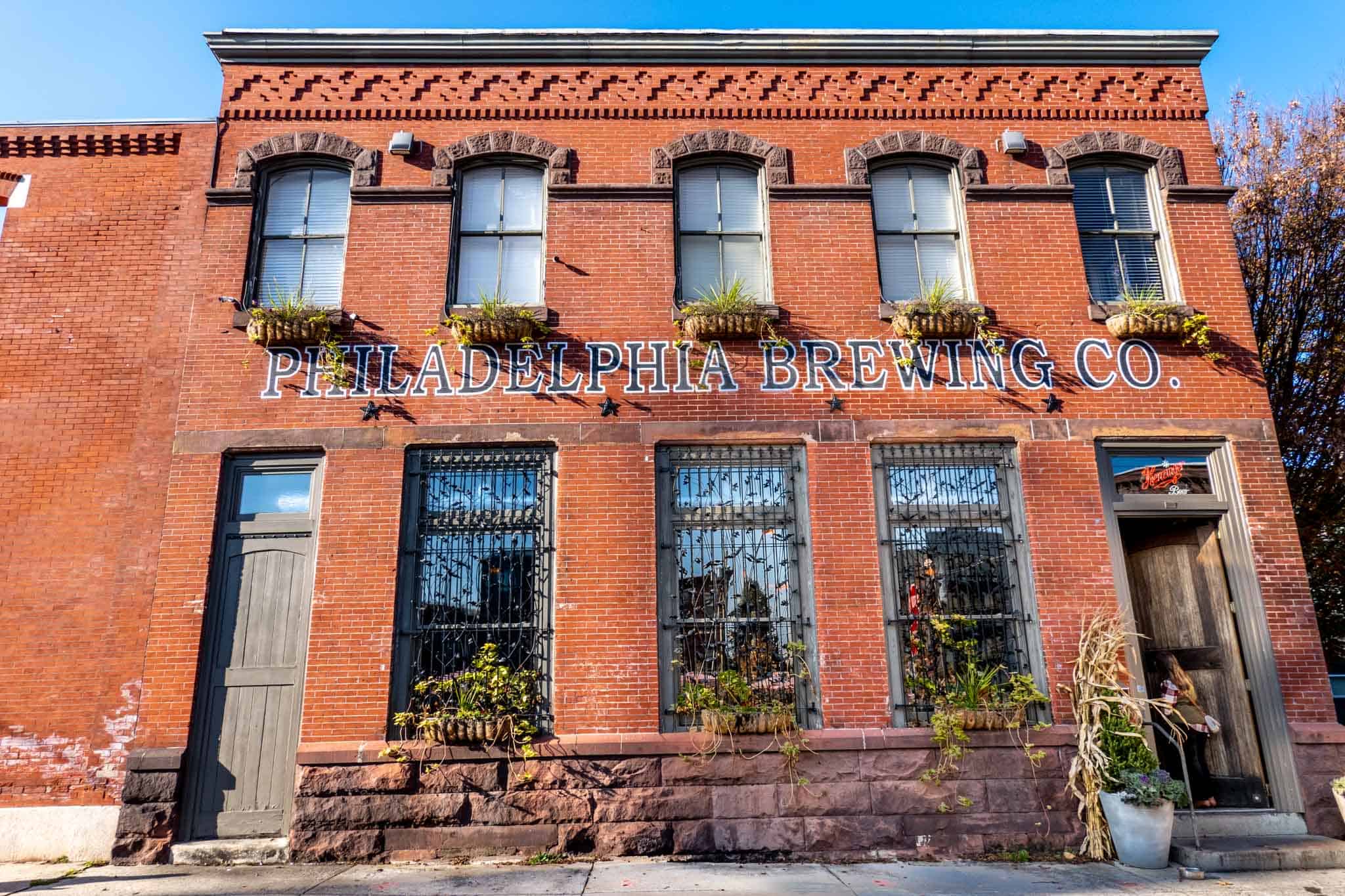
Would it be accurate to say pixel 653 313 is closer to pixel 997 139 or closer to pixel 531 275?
pixel 531 275

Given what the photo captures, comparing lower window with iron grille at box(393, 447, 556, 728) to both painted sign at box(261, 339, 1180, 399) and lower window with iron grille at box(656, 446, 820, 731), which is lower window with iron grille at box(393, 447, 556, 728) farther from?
lower window with iron grille at box(656, 446, 820, 731)

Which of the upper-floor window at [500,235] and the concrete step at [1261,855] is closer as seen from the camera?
→ the concrete step at [1261,855]

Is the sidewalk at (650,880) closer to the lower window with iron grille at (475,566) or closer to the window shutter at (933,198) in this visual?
the lower window with iron grille at (475,566)

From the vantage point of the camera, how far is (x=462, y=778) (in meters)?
7.62

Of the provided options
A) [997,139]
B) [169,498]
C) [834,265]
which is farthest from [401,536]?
[997,139]

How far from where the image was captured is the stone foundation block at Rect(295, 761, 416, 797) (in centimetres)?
757

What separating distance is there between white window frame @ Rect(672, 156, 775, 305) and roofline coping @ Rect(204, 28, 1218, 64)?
1.26 metres

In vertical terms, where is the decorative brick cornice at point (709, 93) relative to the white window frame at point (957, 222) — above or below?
above

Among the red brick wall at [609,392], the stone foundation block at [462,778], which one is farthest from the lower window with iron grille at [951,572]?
the stone foundation block at [462,778]

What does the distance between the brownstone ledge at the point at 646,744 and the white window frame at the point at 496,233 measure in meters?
4.54

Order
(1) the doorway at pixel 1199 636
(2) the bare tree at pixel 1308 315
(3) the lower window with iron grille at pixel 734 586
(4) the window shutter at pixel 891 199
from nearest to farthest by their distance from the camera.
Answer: (3) the lower window with iron grille at pixel 734 586
(1) the doorway at pixel 1199 636
(4) the window shutter at pixel 891 199
(2) the bare tree at pixel 1308 315

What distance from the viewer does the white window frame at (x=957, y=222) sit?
933cm

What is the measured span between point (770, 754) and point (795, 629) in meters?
1.18

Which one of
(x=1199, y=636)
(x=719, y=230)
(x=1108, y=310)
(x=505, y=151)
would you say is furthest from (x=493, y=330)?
(x=1199, y=636)
